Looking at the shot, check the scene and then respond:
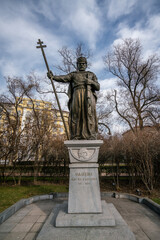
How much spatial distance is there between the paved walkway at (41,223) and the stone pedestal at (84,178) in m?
1.09

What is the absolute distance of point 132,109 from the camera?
700 inches

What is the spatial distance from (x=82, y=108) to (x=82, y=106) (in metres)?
0.06

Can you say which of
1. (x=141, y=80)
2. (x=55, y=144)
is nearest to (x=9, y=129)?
(x=55, y=144)

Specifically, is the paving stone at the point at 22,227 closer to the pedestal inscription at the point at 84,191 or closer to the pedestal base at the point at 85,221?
the pedestal base at the point at 85,221

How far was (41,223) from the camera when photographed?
4.26 meters

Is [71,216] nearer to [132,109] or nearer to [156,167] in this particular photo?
[156,167]

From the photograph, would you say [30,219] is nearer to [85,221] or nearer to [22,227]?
[22,227]

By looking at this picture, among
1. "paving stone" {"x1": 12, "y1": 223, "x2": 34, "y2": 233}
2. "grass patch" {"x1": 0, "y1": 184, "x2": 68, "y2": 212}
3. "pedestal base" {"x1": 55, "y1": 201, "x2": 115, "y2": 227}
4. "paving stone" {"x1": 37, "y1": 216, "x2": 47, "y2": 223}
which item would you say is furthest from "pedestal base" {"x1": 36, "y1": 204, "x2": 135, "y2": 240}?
"grass patch" {"x1": 0, "y1": 184, "x2": 68, "y2": 212}

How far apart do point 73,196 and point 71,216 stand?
0.45 m

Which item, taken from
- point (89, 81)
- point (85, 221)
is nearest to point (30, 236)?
point (85, 221)

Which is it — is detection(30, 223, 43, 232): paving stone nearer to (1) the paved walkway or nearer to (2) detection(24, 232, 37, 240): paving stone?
(1) the paved walkway

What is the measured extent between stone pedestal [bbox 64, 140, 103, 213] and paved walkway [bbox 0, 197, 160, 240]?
1.09 meters

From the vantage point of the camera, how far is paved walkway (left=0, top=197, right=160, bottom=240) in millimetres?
3599

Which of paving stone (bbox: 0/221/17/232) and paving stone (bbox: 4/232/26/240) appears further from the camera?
paving stone (bbox: 0/221/17/232)
